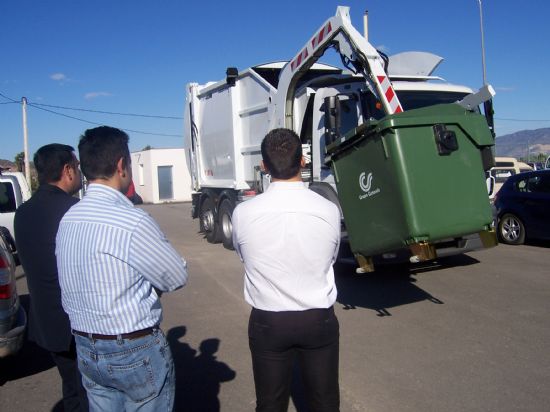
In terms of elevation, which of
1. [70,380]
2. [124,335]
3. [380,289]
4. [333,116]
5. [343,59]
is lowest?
[380,289]

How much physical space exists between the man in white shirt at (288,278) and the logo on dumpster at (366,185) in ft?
8.48

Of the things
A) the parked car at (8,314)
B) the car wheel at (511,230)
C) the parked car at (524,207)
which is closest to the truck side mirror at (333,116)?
the parked car at (8,314)

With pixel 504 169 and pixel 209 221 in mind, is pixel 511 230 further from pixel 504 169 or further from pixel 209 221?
pixel 209 221

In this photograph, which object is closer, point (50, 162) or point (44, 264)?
point (44, 264)

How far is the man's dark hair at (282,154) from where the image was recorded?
7.91 ft

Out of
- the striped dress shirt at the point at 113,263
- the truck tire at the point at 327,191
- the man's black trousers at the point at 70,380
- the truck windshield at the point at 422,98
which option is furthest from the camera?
the truck windshield at the point at 422,98

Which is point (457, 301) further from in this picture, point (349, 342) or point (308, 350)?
point (308, 350)

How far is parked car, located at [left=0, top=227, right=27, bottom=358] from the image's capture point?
159 inches

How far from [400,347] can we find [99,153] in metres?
3.61

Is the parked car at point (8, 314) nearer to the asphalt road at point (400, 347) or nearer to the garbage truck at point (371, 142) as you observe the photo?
the asphalt road at point (400, 347)

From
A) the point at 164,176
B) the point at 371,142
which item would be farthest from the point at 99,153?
the point at 164,176

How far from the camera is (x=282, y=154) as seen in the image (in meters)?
2.41

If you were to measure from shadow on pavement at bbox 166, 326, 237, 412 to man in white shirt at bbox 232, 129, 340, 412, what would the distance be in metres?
1.51

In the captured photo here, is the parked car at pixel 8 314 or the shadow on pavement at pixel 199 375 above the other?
the parked car at pixel 8 314
